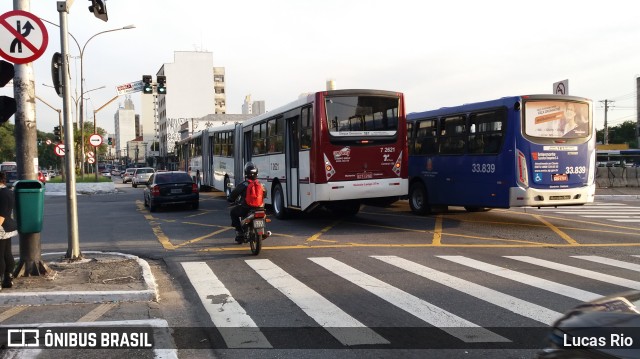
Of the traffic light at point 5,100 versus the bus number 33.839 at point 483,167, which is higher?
the traffic light at point 5,100

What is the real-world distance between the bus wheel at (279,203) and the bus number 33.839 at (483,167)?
5592 mm

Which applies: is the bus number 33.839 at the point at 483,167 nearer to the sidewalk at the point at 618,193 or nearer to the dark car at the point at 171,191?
the dark car at the point at 171,191

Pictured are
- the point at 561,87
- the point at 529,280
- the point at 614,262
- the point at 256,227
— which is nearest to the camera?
the point at 529,280

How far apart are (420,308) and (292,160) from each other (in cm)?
922

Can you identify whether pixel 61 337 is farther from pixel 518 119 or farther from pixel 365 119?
pixel 518 119

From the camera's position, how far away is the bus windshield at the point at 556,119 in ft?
42.3

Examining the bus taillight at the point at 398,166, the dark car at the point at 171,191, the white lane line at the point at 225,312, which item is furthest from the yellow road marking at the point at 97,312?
the dark car at the point at 171,191

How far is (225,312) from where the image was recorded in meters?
6.18

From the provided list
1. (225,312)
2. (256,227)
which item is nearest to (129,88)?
(256,227)

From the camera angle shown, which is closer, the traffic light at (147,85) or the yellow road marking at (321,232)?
the yellow road marking at (321,232)

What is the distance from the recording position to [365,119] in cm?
1370

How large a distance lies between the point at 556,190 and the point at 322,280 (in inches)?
312

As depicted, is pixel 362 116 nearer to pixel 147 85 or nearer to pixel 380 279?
pixel 380 279

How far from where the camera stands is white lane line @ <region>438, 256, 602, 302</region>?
667 cm
